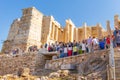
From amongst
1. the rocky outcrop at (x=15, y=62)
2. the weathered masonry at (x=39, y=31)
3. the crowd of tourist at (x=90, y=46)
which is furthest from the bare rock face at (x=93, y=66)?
the weathered masonry at (x=39, y=31)

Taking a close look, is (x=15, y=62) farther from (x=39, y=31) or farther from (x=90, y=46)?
(x=39, y=31)

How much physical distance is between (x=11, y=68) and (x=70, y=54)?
20.3 ft

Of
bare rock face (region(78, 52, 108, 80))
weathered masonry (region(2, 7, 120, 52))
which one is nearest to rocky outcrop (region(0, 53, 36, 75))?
bare rock face (region(78, 52, 108, 80))

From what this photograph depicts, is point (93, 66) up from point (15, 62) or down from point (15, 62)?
down

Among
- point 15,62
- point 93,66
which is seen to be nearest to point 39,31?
point 15,62

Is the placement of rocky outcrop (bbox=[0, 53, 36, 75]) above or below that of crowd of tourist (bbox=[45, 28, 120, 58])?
below

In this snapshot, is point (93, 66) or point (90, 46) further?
point (90, 46)

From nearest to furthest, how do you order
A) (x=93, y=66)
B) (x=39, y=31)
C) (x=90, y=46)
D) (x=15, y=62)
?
(x=93, y=66) < (x=90, y=46) < (x=15, y=62) < (x=39, y=31)

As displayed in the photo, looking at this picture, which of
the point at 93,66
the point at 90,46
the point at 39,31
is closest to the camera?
the point at 93,66

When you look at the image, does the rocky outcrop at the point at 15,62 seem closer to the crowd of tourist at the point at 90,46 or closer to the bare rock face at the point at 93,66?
the crowd of tourist at the point at 90,46

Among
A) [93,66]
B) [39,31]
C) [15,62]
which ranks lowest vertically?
[93,66]

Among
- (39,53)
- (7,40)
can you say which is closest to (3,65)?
(39,53)

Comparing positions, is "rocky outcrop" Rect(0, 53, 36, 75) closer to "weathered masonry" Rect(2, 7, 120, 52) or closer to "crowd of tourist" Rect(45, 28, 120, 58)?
"crowd of tourist" Rect(45, 28, 120, 58)

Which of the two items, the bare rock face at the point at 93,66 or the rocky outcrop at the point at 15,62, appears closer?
the bare rock face at the point at 93,66
